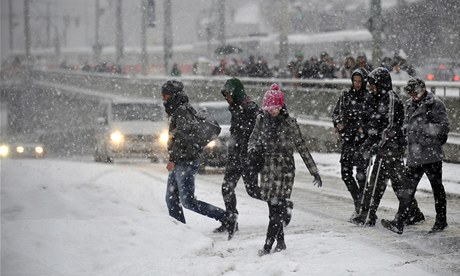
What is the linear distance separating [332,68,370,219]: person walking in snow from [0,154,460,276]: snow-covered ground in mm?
603

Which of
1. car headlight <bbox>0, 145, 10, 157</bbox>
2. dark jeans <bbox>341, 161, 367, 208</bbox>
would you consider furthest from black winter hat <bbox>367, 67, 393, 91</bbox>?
car headlight <bbox>0, 145, 10, 157</bbox>

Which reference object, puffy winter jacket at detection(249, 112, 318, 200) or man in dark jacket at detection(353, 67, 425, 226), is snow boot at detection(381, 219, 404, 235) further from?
puffy winter jacket at detection(249, 112, 318, 200)

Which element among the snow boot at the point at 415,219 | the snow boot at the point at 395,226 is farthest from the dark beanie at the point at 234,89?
the snow boot at the point at 415,219

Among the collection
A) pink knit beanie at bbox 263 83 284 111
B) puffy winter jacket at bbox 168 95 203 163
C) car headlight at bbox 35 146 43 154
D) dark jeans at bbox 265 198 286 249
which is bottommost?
car headlight at bbox 35 146 43 154

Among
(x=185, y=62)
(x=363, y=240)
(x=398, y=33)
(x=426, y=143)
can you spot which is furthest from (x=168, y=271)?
(x=185, y=62)

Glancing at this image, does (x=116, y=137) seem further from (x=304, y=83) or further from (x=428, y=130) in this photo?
(x=428, y=130)

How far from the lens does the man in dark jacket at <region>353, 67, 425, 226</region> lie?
10.0 meters

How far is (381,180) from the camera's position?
10203mm

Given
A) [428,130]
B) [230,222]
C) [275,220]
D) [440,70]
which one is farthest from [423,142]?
[440,70]

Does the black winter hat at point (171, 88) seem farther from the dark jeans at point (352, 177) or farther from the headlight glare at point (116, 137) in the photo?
the headlight glare at point (116, 137)

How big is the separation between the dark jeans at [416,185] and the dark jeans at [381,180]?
9.0 inches

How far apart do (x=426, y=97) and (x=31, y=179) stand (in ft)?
17.0

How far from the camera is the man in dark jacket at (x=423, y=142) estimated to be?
376 inches

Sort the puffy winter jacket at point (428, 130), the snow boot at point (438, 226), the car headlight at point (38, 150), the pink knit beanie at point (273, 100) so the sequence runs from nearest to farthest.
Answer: the pink knit beanie at point (273, 100), the puffy winter jacket at point (428, 130), the snow boot at point (438, 226), the car headlight at point (38, 150)
